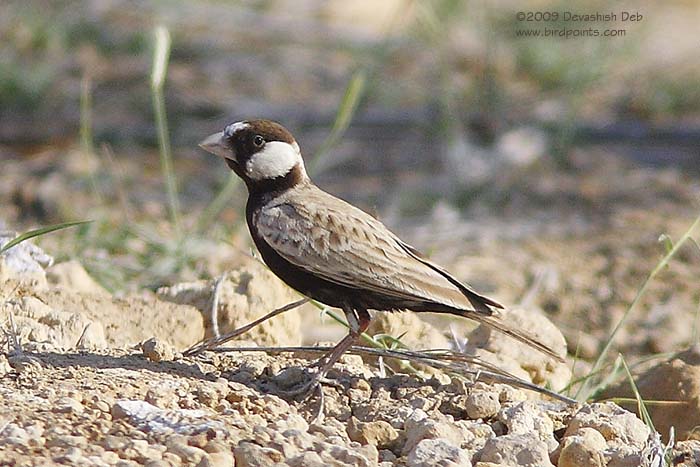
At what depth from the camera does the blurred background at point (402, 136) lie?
645 cm

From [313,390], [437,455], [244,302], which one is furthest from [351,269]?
[437,455]

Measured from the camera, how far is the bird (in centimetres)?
392

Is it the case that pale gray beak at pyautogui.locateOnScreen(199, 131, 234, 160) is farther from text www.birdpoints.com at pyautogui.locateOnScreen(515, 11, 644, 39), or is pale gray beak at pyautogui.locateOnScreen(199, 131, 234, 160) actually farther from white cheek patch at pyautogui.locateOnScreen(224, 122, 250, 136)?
text www.birdpoints.com at pyautogui.locateOnScreen(515, 11, 644, 39)

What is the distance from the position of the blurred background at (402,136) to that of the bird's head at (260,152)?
0.80 m

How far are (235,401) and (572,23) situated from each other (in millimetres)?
7593

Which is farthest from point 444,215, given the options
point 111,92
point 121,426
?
point 121,426

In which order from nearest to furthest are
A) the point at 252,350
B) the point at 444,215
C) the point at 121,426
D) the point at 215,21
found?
1. the point at 121,426
2. the point at 252,350
3. the point at 444,215
4. the point at 215,21

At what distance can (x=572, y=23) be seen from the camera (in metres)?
10.4

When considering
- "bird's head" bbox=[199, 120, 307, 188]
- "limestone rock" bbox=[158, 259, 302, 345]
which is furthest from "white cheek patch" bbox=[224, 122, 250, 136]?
"limestone rock" bbox=[158, 259, 302, 345]

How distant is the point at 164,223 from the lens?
7.10 m

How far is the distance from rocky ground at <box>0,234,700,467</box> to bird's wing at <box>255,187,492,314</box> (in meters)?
0.29

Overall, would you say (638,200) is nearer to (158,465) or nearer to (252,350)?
(252,350)

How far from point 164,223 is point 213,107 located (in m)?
2.21

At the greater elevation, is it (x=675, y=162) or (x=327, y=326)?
(x=675, y=162)
